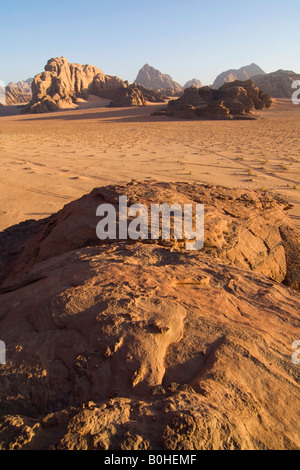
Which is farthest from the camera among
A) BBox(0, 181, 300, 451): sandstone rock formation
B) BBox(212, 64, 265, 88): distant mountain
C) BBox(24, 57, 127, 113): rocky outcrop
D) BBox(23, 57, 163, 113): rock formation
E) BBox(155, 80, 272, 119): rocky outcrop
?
BBox(212, 64, 265, 88): distant mountain

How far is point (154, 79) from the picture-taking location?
372 ft

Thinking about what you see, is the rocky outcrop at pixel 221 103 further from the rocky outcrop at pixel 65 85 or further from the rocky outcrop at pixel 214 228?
the rocky outcrop at pixel 214 228

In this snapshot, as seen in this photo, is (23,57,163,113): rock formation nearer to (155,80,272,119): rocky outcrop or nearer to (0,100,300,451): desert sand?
(155,80,272,119): rocky outcrop

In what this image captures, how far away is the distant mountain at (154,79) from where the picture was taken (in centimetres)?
10650

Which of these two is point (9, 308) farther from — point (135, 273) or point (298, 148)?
point (298, 148)

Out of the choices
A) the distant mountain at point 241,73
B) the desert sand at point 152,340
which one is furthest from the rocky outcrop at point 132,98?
the distant mountain at point 241,73

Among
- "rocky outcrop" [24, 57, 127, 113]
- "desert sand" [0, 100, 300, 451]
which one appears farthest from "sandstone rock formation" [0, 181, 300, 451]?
"rocky outcrop" [24, 57, 127, 113]

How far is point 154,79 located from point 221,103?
301ft

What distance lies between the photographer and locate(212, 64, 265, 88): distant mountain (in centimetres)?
11481

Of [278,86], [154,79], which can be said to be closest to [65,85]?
[278,86]

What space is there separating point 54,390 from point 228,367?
106 cm

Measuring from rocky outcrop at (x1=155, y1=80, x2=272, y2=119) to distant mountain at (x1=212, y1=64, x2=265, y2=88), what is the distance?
85.1 meters

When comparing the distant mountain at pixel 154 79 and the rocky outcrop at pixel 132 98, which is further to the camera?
the distant mountain at pixel 154 79

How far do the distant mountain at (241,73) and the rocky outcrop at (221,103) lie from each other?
85.1 m
